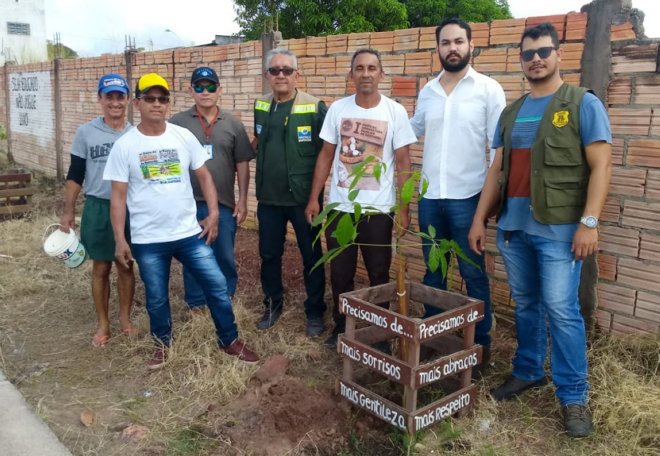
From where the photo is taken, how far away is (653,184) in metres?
3.50

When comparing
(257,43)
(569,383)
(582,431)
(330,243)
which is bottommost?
(582,431)

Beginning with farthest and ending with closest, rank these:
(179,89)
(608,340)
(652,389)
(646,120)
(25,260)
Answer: (179,89)
(25,260)
(608,340)
(646,120)
(652,389)

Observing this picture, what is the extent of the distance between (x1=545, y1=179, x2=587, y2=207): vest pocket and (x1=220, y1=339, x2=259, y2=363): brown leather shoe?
2.13 meters

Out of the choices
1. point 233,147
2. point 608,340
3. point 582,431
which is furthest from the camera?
point 233,147

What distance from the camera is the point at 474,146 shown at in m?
3.42

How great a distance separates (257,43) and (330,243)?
338 centimetres

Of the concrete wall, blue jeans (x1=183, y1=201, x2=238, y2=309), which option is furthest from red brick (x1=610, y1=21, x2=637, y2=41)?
the concrete wall

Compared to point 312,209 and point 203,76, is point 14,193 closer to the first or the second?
point 203,76

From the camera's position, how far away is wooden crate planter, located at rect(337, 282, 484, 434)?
9.38 feet

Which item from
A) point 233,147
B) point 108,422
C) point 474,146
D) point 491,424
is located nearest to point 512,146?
point 474,146

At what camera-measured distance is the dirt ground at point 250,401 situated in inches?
117

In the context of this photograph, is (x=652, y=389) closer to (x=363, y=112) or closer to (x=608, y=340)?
(x=608, y=340)

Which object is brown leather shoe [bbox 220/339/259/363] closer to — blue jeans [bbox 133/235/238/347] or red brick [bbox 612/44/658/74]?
blue jeans [bbox 133/235/238/347]

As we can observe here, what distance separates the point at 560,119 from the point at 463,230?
0.90m
